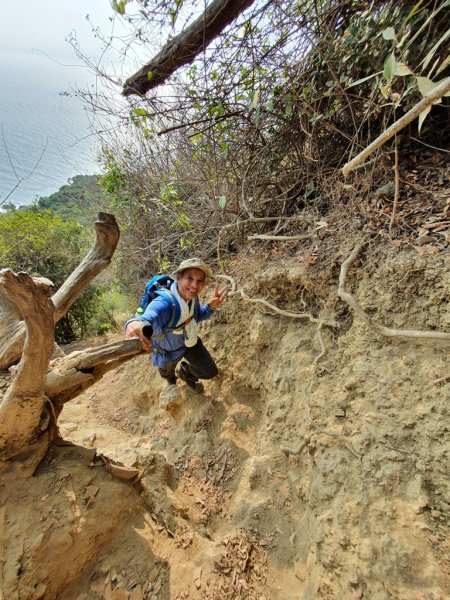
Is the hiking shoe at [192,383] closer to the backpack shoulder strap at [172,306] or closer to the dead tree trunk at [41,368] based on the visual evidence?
the backpack shoulder strap at [172,306]

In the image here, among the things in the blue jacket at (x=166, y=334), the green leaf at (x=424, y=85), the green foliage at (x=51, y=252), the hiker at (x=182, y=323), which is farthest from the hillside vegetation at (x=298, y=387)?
the green foliage at (x=51, y=252)

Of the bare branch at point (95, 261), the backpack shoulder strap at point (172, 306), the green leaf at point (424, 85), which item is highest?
the bare branch at point (95, 261)

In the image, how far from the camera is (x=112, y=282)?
22.0 ft

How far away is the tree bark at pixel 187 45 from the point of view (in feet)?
6.59

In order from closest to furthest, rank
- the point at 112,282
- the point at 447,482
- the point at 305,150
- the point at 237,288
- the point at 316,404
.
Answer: the point at 447,482
the point at 316,404
the point at 305,150
the point at 237,288
the point at 112,282

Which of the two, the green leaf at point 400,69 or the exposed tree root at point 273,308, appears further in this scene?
the exposed tree root at point 273,308

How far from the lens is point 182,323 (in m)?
2.64

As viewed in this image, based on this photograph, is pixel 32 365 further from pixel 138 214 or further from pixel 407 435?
pixel 138 214

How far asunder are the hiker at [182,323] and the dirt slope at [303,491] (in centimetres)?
69

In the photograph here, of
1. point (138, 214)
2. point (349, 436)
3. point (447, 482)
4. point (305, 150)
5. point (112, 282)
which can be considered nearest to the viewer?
point (447, 482)

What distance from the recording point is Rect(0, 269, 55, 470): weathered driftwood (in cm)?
132

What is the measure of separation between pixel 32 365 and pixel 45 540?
2.99ft

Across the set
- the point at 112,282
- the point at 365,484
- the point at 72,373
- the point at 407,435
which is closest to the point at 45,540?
the point at 72,373

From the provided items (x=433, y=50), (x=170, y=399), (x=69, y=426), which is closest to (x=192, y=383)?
(x=170, y=399)
